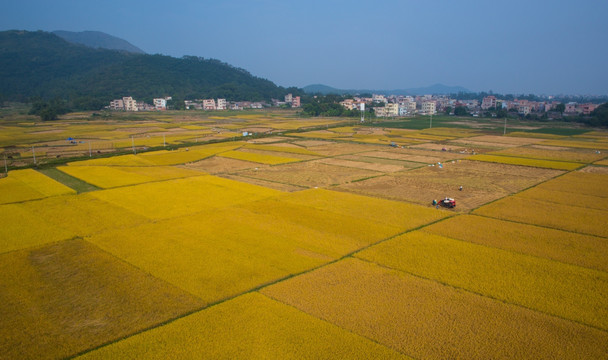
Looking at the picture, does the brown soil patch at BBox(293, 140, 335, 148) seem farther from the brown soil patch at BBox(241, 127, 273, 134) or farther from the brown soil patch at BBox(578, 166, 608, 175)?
the brown soil patch at BBox(578, 166, 608, 175)

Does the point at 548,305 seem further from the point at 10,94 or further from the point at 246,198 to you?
the point at 10,94

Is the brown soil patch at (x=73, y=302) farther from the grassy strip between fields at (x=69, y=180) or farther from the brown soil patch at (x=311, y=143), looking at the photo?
the brown soil patch at (x=311, y=143)

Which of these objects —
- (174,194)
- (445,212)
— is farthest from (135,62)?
(445,212)

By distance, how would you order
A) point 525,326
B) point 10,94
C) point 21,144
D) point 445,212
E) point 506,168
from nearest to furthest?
point 525,326 < point 445,212 < point 506,168 < point 21,144 < point 10,94

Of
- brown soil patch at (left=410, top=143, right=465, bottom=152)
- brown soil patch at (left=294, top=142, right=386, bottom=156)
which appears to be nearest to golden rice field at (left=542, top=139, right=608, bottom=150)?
brown soil patch at (left=410, top=143, right=465, bottom=152)

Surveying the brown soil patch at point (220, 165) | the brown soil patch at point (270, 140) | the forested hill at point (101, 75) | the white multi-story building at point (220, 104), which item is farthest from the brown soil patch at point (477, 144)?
the forested hill at point (101, 75)
